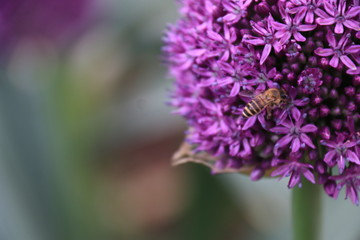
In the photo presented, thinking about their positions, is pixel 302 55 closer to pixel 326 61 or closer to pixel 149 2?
pixel 326 61

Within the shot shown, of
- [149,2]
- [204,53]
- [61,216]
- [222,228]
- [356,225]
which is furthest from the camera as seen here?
[149,2]

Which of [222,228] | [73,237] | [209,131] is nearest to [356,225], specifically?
[222,228]

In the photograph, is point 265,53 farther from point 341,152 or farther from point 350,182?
point 350,182

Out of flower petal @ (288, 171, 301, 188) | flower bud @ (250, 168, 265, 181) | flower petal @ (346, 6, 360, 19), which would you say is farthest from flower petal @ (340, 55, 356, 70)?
flower bud @ (250, 168, 265, 181)

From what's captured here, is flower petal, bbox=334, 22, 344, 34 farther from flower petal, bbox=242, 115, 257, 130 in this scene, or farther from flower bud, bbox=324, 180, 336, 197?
flower bud, bbox=324, 180, 336, 197

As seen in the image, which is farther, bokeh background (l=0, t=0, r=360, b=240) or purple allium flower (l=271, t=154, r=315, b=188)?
bokeh background (l=0, t=0, r=360, b=240)

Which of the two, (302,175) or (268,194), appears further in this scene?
(268,194)

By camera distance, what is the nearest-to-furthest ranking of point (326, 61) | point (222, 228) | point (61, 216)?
point (326, 61) → point (61, 216) → point (222, 228)

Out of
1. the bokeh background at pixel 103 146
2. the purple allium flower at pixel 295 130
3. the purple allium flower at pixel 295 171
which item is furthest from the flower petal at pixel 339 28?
the bokeh background at pixel 103 146

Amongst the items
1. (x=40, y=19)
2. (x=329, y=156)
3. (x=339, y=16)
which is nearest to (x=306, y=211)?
(x=329, y=156)
